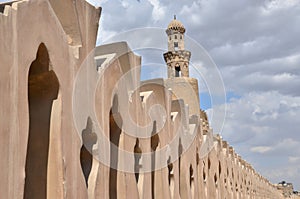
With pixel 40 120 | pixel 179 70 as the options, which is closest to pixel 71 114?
pixel 40 120

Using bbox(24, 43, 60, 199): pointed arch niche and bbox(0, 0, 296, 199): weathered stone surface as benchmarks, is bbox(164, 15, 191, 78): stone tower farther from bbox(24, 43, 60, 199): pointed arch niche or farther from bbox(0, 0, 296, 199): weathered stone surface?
bbox(24, 43, 60, 199): pointed arch niche

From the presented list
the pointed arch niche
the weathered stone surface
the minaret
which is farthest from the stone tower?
the pointed arch niche

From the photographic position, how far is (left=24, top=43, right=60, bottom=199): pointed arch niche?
5547 mm

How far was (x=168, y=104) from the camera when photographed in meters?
11.1

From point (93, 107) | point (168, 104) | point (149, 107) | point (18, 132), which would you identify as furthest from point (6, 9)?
point (168, 104)

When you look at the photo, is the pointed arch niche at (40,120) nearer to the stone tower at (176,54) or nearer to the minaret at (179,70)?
the minaret at (179,70)

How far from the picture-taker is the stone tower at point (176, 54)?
26250mm

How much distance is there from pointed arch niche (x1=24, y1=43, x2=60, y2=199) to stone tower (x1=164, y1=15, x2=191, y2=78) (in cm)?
1787

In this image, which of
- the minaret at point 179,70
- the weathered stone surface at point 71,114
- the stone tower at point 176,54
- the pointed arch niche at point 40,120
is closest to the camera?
the weathered stone surface at point 71,114

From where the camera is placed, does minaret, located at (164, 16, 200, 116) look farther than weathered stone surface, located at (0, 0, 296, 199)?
Yes

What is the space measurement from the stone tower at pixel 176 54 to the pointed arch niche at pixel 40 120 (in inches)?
703

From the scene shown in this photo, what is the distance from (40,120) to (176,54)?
22212mm

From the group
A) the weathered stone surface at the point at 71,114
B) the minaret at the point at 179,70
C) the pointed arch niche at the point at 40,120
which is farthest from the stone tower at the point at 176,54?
the pointed arch niche at the point at 40,120

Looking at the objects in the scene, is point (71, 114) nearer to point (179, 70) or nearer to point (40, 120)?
point (40, 120)
